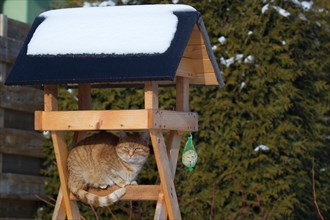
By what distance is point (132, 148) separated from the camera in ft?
17.9

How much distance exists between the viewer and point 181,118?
555cm

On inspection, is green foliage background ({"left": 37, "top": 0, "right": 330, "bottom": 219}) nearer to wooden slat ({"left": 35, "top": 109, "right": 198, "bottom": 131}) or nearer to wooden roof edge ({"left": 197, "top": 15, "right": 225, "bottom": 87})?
wooden roof edge ({"left": 197, "top": 15, "right": 225, "bottom": 87})

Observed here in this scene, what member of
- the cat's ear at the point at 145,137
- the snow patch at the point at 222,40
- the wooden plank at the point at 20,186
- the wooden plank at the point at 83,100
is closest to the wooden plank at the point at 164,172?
the cat's ear at the point at 145,137

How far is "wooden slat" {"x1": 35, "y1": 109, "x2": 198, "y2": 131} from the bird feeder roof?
8.6 inches

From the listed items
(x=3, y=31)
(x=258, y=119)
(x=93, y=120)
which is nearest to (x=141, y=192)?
(x=93, y=120)

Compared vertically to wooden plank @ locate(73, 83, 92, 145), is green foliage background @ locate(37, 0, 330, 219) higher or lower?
lower

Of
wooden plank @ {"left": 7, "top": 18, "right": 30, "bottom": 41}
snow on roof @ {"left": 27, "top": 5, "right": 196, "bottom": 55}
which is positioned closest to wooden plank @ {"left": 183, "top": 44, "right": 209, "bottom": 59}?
snow on roof @ {"left": 27, "top": 5, "right": 196, "bottom": 55}

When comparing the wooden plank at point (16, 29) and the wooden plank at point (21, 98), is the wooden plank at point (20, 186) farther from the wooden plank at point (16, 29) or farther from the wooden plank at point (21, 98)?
the wooden plank at point (16, 29)

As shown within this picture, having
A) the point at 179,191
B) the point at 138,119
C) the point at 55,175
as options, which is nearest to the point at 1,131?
the point at 55,175

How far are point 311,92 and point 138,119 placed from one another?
11.3 ft

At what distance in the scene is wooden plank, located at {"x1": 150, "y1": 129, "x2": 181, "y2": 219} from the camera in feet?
17.3

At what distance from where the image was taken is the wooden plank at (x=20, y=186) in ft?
27.5

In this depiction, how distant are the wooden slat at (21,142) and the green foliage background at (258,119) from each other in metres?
0.96

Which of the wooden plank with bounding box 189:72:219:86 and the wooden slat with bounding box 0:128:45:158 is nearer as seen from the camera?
the wooden plank with bounding box 189:72:219:86
